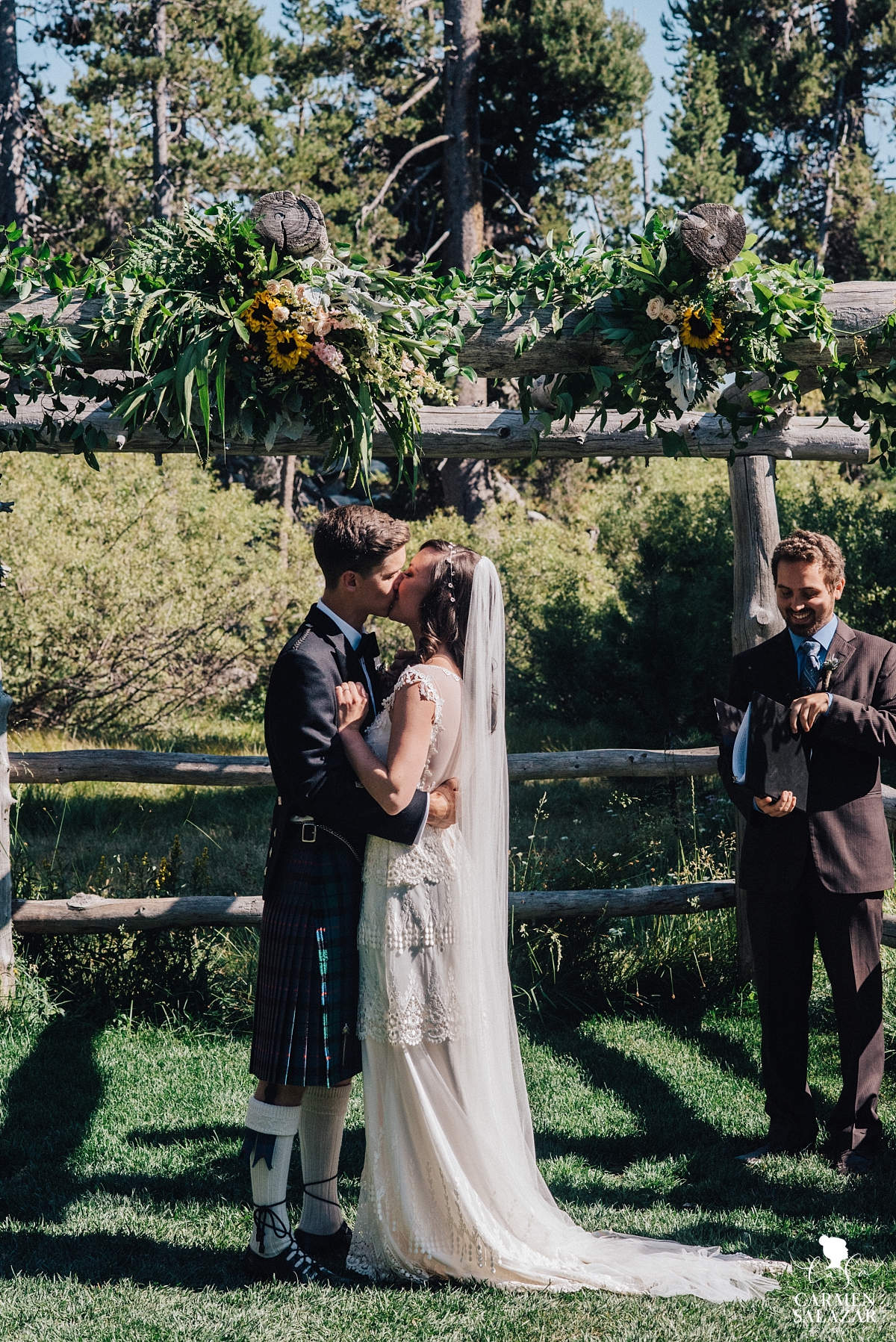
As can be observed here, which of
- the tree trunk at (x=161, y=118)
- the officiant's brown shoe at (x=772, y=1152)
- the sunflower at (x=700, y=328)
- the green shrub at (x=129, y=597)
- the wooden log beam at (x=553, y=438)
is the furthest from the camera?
the tree trunk at (x=161, y=118)

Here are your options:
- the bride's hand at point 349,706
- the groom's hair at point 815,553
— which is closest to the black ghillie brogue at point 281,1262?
the bride's hand at point 349,706

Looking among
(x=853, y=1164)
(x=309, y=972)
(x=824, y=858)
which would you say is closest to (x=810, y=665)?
(x=824, y=858)

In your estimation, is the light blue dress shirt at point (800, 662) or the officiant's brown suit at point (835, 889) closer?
the officiant's brown suit at point (835, 889)

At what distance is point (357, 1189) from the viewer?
418 cm

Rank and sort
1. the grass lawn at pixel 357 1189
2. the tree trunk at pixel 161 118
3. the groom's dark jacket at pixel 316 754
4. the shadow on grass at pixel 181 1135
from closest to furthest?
the grass lawn at pixel 357 1189, the groom's dark jacket at pixel 316 754, the shadow on grass at pixel 181 1135, the tree trunk at pixel 161 118

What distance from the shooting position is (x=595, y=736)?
35.0ft

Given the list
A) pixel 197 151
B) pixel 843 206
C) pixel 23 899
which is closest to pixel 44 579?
pixel 23 899

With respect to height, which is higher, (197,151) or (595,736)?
(197,151)

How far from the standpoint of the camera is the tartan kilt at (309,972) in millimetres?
3434

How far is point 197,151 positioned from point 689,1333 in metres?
18.0

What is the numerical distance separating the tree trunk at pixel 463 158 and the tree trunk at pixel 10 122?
6.10 m

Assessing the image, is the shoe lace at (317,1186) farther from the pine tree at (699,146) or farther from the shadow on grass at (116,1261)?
the pine tree at (699,146)

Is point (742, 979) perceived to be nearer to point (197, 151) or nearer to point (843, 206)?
point (197, 151)

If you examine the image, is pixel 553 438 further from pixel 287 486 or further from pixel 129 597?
pixel 287 486
